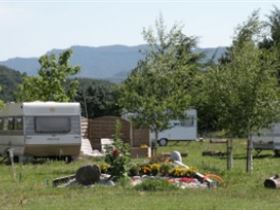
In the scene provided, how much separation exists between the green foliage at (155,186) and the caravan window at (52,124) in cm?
1333

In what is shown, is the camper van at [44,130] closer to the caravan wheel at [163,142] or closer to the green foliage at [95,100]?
the caravan wheel at [163,142]

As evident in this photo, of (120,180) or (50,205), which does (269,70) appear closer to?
(120,180)

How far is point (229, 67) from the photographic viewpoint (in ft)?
75.4

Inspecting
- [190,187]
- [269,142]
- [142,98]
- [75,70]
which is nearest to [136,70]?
[142,98]

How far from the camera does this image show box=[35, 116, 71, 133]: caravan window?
94.9ft

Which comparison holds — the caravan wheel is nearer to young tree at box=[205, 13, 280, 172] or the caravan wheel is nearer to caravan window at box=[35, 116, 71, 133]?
caravan window at box=[35, 116, 71, 133]

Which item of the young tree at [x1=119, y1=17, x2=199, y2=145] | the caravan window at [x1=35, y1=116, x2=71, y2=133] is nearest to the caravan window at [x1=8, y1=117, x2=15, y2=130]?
the caravan window at [x1=35, y1=116, x2=71, y2=133]

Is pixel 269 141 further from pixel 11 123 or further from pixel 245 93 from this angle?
pixel 245 93

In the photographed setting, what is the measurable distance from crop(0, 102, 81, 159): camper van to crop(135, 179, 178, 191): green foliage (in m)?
13.2

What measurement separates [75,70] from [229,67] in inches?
821

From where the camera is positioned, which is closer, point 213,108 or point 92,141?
point 213,108

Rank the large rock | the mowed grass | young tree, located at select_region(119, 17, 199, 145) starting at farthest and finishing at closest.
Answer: young tree, located at select_region(119, 17, 199, 145) → the large rock → the mowed grass

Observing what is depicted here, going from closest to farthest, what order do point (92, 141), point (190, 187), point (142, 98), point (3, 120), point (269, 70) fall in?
point (190, 187), point (269, 70), point (142, 98), point (3, 120), point (92, 141)

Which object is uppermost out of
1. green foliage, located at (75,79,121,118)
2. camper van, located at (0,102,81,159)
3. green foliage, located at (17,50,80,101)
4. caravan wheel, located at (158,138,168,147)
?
green foliage, located at (17,50,80,101)
